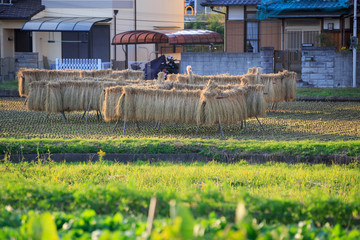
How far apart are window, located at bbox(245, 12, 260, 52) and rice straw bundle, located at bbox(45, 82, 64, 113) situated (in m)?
18.4

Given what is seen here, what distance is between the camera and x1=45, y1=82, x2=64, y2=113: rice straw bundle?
17188mm

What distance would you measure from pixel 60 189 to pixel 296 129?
34.2 feet

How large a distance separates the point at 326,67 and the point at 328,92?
3107 mm

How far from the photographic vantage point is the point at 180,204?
4102 millimetres

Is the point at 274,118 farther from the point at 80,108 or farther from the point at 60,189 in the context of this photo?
the point at 60,189

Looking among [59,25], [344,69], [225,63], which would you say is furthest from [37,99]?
[59,25]

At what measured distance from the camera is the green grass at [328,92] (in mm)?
24438

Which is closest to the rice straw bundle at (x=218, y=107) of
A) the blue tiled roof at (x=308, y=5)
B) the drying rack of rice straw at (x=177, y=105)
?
the drying rack of rice straw at (x=177, y=105)

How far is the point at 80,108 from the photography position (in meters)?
17.5

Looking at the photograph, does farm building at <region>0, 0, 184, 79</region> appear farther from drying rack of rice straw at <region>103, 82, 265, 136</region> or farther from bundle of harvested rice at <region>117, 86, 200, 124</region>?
bundle of harvested rice at <region>117, 86, 200, 124</region>

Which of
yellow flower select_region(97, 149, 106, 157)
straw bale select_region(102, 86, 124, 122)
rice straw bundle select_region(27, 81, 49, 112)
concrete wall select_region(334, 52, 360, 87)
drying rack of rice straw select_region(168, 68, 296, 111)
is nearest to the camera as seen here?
yellow flower select_region(97, 149, 106, 157)

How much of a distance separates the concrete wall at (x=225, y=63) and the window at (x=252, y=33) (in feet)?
13.9

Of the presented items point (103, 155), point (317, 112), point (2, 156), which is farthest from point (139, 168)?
point (317, 112)

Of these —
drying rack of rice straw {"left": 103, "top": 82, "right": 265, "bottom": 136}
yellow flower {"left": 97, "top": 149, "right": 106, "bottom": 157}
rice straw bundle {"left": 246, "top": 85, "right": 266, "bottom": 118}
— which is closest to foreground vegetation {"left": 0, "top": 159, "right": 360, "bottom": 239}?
yellow flower {"left": 97, "top": 149, "right": 106, "bottom": 157}
